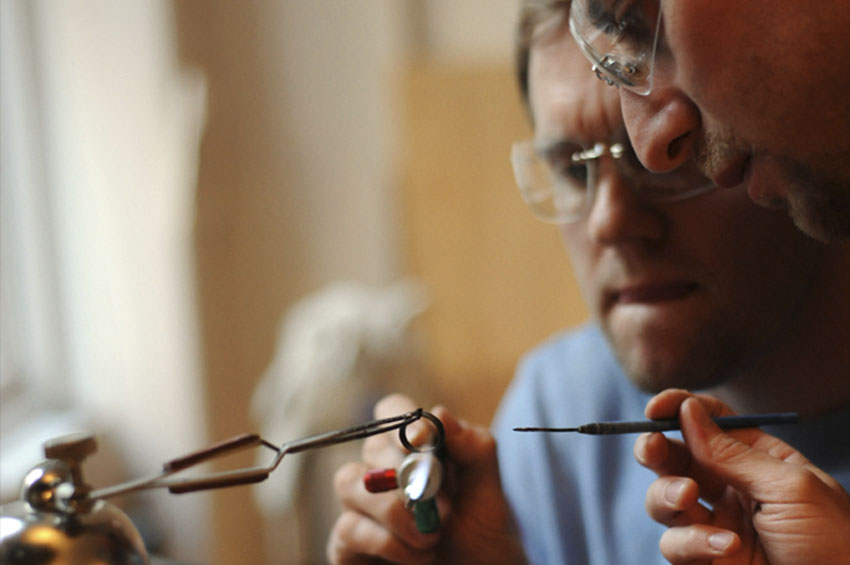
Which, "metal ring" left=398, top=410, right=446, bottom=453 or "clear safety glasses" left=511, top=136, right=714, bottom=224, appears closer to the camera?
"metal ring" left=398, top=410, right=446, bottom=453

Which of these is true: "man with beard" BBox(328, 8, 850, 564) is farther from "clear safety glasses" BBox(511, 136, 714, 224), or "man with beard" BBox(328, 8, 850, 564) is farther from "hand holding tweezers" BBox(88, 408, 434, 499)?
"hand holding tweezers" BBox(88, 408, 434, 499)

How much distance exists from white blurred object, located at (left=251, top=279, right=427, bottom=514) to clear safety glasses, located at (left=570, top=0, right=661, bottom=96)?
139 centimetres

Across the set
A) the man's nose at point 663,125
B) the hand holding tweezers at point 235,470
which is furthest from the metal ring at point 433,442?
the man's nose at point 663,125

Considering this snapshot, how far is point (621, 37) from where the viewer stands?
2.13ft

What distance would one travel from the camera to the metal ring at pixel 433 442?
69 centimetres

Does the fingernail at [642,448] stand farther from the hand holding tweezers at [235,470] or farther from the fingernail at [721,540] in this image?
the hand holding tweezers at [235,470]

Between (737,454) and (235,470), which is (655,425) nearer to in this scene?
(737,454)

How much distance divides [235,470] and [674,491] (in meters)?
0.33

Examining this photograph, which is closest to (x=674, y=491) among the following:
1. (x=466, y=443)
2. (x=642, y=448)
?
(x=642, y=448)

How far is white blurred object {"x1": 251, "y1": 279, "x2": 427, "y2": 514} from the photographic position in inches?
78.1

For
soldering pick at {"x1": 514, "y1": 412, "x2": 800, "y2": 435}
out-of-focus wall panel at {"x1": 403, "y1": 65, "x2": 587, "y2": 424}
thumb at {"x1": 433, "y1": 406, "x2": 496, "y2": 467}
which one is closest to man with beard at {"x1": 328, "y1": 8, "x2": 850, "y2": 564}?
thumb at {"x1": 433, "y1": 406, "x2": 496, "y2": 467}

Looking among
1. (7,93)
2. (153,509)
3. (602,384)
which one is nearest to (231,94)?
(7,93)

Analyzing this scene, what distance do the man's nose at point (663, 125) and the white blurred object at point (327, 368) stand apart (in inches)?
54.5

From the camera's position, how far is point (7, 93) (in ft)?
6.20
